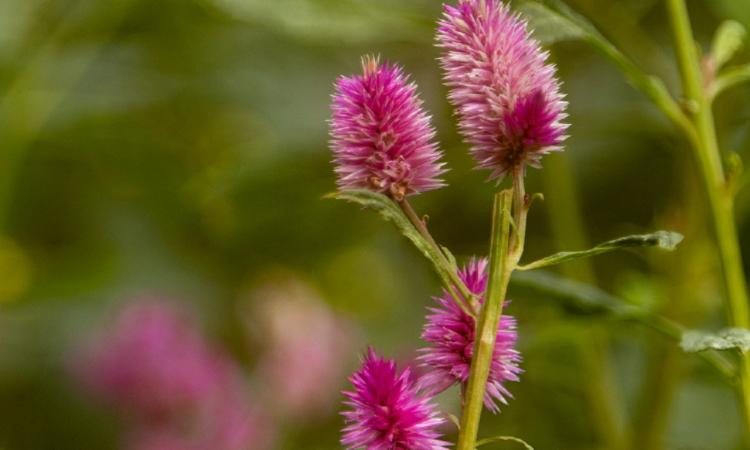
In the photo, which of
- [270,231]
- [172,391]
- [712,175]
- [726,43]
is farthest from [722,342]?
[270,231]

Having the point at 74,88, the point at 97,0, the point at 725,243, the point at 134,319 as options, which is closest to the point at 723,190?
the point at 725,243

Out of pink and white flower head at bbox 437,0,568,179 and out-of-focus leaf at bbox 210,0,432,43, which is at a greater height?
out-of-focus leaf at bbox 210,0,432,43

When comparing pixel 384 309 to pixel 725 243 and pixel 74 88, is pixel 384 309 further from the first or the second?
pixel 725 243

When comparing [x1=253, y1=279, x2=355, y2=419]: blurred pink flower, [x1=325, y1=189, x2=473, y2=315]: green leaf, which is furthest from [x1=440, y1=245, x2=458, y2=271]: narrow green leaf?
[x1=253, y1=279, x2=355, y2=419]: blurred pink flower

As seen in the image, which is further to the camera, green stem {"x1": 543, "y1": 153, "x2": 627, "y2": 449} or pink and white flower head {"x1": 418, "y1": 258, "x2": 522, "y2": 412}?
green stem {"x1": 543, "y1": 153, "x2": 627, "y2": 449}

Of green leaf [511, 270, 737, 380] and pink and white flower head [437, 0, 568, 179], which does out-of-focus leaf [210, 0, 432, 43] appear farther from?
pink and white flower head [437, 0, 568, 179]

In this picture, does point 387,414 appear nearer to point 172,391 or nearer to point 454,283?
point 454,283
